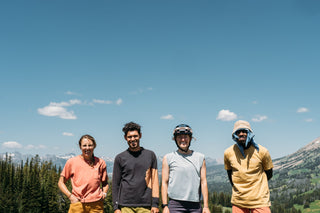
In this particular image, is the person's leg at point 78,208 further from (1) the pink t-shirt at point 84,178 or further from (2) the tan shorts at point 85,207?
(1) the pink t-shirt at point 84,178

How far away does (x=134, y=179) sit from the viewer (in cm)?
766

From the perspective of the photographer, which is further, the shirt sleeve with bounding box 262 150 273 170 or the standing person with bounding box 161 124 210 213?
the shirt sleeve with bounding box 262 150 273 170

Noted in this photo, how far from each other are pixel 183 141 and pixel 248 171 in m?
1.96

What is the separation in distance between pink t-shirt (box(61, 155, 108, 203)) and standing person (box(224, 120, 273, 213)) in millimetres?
3796

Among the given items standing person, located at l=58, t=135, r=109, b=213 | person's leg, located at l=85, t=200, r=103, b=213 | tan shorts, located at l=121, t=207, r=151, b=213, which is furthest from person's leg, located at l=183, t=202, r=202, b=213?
person's leg, located at l=85, t=200, r=103, b=213

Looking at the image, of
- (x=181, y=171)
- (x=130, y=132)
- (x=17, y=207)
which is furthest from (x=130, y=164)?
(x=17, y=207)

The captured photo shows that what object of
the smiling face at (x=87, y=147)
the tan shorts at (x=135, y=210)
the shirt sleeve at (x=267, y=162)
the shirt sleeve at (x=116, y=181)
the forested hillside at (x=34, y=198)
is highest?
the smiling face at (x=87, y=147)

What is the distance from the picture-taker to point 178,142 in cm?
777

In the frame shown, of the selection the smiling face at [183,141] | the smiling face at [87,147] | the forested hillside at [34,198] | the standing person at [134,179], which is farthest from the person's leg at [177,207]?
the forested hillside at [34,198]

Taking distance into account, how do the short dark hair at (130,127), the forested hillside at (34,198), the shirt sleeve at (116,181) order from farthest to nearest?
1. the forested hillside at (34,198)
2. the short dark hair at (130,127)
3. the shirt sleeve at (116,181)

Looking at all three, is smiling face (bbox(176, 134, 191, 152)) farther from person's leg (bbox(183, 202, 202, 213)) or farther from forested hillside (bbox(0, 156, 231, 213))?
forested hillside (bbox(0, 156, 231, 213))

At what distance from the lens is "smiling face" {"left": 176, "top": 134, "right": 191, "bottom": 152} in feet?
25.2

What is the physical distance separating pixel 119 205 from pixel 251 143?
402cm

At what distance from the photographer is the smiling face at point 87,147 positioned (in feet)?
26.7
